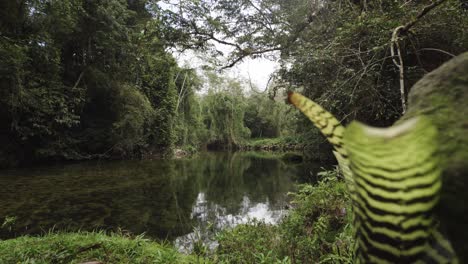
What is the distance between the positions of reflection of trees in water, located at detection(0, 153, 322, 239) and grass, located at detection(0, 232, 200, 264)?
4.58ft

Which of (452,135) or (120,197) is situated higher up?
(452,135)

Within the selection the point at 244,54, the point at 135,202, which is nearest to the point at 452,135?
the point at 135,202

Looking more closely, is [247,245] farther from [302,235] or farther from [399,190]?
[399,190]

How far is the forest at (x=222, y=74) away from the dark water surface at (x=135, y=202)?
104 cm

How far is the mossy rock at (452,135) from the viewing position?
339 millimetres

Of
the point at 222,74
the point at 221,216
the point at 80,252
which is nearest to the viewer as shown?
the point at 80,252

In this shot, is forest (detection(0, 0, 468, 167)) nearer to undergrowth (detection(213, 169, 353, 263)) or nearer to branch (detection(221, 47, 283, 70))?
branch (detection(221, 47, 283, 70))

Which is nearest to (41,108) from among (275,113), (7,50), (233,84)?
(7,50)

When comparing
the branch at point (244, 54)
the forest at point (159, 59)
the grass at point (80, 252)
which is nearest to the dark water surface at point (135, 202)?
the grass at point (80, 252)

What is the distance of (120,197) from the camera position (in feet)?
21.5

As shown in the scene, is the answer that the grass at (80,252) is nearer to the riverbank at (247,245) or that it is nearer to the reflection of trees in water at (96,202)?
the riverbank at (247,245)

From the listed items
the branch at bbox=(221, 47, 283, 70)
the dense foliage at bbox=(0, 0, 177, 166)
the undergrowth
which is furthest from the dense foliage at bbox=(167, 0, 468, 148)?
the dense foliage at bbox=(0, 0, 177, 166)

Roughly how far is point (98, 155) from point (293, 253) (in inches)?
528

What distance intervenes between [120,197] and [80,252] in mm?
4043
